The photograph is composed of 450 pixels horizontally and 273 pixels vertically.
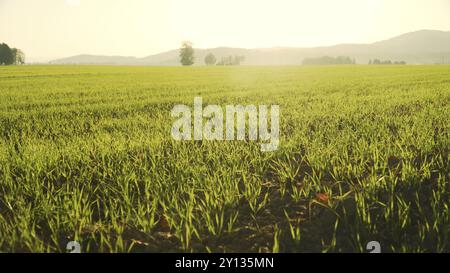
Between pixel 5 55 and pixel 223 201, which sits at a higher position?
pixel 5 55

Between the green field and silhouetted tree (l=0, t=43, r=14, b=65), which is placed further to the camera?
silhouetted tree (l=0, t=43, r=14, b=65)

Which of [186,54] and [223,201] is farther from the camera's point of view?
[186,54]

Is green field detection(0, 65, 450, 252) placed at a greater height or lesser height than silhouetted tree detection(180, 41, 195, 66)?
lesser

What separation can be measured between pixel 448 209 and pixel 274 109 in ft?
25.8

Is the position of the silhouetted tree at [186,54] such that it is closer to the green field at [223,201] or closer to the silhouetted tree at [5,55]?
the silhouetted tree at [5,55]

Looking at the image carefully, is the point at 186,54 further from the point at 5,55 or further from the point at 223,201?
the point at 223,201

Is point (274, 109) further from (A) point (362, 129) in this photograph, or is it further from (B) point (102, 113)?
(B) point (102, 113)

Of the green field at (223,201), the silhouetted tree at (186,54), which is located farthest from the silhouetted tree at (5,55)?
the green field at (223,201)

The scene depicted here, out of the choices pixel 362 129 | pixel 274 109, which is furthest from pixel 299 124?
pixel 274 109

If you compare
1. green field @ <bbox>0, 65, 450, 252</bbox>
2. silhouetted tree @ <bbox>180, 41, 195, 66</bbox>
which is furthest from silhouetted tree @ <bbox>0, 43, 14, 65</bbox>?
green field @ <bbox>0, 65, 450, 252</bbox>

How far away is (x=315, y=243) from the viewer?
326 centimetres

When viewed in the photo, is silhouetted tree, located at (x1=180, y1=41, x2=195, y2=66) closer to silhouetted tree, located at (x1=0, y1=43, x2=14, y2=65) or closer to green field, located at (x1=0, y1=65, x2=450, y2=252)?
silhouetted tree, located at (x1=0, y1=43, x2=14, y2=65)

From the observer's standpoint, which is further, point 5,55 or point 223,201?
point 5,55

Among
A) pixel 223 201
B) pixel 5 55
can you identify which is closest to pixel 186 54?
pixel 5 55
